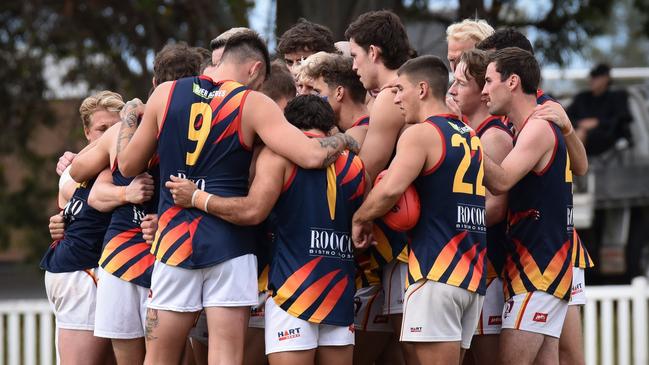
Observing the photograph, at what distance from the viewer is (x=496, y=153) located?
6.07 m

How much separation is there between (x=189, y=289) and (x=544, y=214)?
1.93 metres

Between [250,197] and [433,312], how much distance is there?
42.6 inches

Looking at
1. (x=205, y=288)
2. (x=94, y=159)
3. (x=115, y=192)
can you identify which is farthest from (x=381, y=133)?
(x=94, y=159)

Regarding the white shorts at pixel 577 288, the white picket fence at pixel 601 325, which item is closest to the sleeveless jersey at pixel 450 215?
the white shorts at pixel 577 288

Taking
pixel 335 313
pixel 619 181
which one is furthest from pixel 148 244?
pixel 619 181

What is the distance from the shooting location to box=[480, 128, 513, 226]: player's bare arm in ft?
19.9

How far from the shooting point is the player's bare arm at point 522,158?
18.8 ft

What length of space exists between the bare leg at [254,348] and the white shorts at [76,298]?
0.92 meters

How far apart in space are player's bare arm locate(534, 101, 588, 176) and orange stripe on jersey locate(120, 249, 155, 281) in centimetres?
224

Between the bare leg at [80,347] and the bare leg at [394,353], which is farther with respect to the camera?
the bare leg at [394,353]

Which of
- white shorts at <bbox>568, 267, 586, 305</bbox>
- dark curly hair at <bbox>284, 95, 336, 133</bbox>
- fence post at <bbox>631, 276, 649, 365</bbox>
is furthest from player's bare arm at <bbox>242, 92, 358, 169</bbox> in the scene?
fence post at <bbox>631, 276, 649, 365</bbox>

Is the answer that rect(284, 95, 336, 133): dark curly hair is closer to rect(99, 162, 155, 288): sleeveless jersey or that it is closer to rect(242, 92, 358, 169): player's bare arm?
rect(242, 92, 358, 169): player's bare arm

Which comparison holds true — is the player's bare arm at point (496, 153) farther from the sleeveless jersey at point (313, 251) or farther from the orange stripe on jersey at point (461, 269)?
the sleeveless jersey at point (313, 251)

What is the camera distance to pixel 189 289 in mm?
5629
